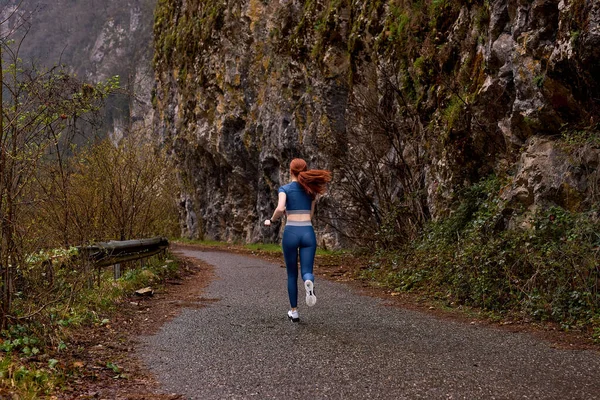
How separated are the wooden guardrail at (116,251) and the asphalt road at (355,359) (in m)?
1.79

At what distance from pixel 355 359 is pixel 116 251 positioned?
236 inches

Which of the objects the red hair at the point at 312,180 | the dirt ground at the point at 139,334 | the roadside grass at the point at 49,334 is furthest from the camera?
the red hair at the point at 312,180

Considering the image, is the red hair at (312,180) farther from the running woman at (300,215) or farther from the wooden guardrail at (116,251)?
the wooden guardrail at (116,251)

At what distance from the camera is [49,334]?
5.48m

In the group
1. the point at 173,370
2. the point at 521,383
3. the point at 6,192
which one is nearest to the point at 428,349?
the point at 521,383

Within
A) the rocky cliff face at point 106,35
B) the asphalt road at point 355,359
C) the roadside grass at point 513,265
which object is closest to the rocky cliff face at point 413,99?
the roadside grass at point 513,265

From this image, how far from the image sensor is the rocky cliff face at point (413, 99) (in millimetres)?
8227

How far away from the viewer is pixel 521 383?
13.9 feet

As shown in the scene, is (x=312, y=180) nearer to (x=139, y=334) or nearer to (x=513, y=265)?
(x=139, y=334)

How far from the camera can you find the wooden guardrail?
27.3 feet

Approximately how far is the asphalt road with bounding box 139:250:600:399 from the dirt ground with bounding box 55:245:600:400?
199 millimetres

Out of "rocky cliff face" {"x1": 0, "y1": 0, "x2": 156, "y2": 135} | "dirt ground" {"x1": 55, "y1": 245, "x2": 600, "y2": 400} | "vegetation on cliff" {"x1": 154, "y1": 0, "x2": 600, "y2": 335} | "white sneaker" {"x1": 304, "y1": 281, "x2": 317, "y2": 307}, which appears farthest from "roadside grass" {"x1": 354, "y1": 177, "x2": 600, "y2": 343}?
"rocky cliff face" {"x1": 0, "y1": 0, "x2": 156, "y2": 135}

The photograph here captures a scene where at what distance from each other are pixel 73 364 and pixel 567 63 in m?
7.59

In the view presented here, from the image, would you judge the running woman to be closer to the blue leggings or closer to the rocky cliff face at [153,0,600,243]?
the blue leggings
